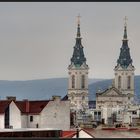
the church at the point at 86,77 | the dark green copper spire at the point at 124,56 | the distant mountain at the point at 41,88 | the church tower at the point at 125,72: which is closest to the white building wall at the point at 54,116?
the distant mountain at the point at 41,88

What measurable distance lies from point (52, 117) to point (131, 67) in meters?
62.9

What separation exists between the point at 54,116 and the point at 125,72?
202ft

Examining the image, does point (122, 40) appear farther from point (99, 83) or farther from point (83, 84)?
point (99, 83)

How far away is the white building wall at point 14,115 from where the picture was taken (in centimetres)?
2711

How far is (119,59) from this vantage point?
296 feet

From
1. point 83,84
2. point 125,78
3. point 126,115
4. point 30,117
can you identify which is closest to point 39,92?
point 83,84

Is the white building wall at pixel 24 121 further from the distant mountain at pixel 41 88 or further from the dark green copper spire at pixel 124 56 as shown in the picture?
the dark green copper spire at pixel 124 56

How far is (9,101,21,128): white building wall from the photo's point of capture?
2711 centimetres

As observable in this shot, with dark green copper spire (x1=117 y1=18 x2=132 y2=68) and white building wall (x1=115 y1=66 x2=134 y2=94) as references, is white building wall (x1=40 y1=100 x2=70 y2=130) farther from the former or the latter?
dark green copper spire (x1=117 y1=18 x2=132 y2=68)

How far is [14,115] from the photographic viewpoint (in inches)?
1077

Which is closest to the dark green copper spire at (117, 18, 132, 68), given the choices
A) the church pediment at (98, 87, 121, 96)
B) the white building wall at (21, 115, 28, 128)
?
the church pediment at (98, 87, 121, 96)

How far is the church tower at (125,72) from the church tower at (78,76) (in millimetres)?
4043

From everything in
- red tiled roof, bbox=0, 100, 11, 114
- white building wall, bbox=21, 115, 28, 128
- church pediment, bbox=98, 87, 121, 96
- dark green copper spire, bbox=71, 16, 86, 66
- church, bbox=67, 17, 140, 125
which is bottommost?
white building wall, bbox=21, 115, 28, 128

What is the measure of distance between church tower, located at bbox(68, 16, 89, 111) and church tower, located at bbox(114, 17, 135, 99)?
404 centimetres
